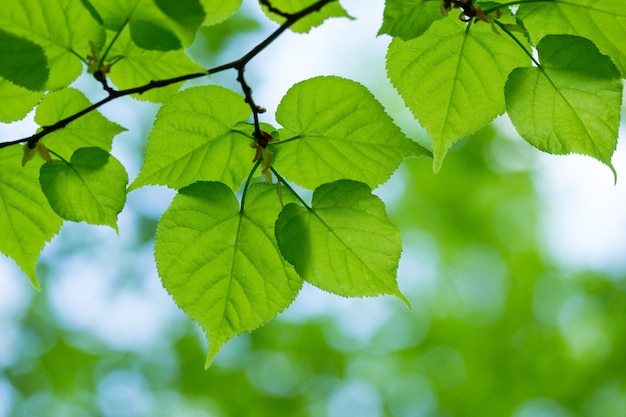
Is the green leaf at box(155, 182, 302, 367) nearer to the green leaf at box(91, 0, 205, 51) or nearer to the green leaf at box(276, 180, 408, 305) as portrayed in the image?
the green leaf at box(276, 180, 408, 305)

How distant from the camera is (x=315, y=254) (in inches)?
25.1

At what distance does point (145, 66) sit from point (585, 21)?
45 centimetres

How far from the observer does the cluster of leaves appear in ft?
1.92

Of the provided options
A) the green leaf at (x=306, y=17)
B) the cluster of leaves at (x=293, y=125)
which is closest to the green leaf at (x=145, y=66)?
the cluster of leaves at (x=293, y=125)

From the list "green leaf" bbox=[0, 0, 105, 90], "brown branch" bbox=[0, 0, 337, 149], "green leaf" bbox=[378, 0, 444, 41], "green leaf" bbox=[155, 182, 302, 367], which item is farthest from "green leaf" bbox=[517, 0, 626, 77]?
"green leaf" bbox=[0, 0, 105, 90]

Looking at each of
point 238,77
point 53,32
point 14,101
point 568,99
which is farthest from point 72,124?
point 568,99

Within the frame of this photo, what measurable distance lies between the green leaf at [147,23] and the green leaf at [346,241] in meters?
0.20

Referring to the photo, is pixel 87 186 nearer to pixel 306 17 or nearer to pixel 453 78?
pixel 306 17

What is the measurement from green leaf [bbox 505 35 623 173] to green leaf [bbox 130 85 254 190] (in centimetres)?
29

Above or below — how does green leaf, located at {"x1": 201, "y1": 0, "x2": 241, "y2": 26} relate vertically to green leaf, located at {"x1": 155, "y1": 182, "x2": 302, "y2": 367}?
above

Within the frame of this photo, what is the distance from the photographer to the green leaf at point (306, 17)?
0.60 meters

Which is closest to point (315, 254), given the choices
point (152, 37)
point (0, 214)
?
point (152, 37)

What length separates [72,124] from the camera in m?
0.77

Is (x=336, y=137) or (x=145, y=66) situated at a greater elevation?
(x=145, y=66)
